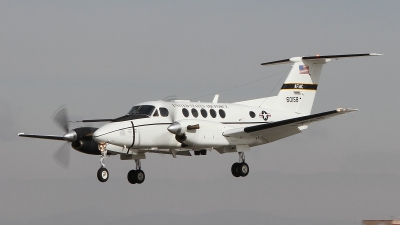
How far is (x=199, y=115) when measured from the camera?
3086cm

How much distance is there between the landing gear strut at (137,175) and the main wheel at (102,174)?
2.55 metres

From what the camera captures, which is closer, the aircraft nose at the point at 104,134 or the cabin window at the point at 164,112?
the aircraft nose at the point at 104,134

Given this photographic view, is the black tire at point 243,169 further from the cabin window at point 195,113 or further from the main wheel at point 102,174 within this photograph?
the main wheel at point 102,174

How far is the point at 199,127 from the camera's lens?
29969mm

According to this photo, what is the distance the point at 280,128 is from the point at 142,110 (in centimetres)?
597

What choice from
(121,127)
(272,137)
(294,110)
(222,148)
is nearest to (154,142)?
(121,127)

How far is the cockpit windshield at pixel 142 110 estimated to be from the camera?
29672 mm

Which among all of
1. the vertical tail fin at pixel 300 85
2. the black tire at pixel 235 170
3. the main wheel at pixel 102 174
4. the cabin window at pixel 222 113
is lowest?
the main wheel at pixel 102 174

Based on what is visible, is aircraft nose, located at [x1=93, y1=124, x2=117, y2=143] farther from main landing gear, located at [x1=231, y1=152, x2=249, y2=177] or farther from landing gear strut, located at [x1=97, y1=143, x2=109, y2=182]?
main landing gear, located at [x1=231, y1=152, x2=249, y2=177]

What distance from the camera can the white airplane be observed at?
29.2 metres

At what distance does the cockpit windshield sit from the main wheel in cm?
252

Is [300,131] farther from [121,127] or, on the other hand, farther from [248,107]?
[121,127]

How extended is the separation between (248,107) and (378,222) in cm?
810

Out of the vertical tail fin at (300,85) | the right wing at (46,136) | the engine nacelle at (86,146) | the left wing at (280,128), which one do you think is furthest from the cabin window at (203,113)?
the right wing at (46,136)
